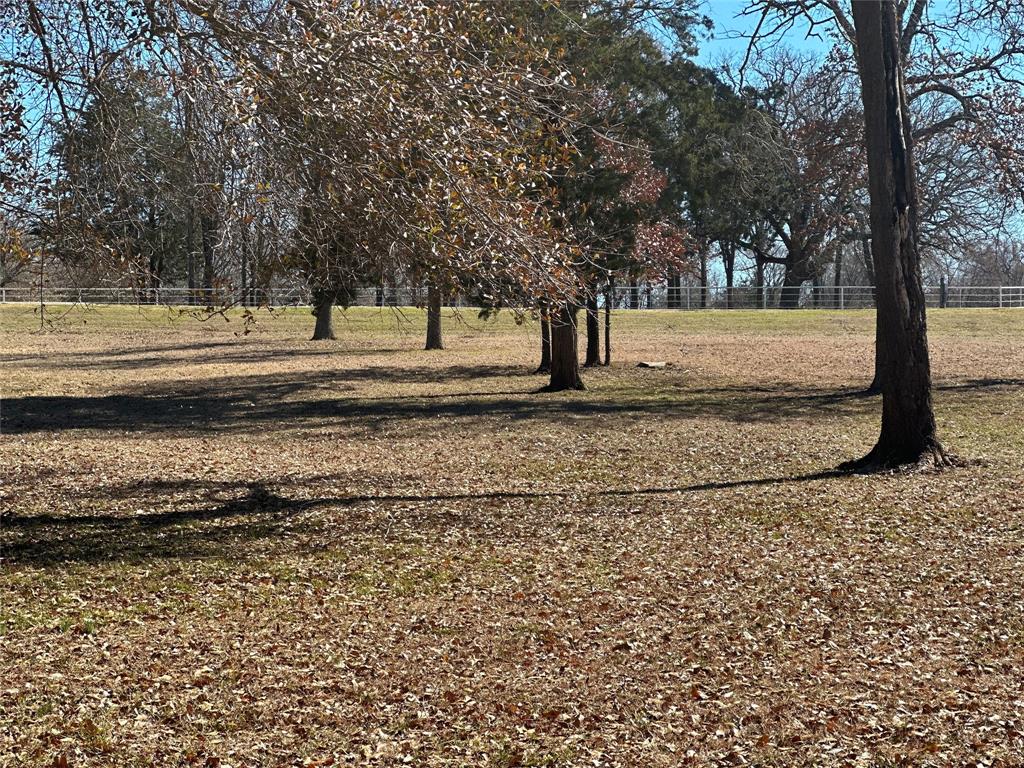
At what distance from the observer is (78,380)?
22188 millimetres

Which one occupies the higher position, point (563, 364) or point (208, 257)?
point (208, 257)

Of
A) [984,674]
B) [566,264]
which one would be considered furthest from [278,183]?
[984,674]

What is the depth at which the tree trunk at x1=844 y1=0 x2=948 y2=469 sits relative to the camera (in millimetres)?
10727

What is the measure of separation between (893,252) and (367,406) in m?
9.39

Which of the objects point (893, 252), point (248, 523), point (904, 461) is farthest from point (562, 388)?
point (248, 523)

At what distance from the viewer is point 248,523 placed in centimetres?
918

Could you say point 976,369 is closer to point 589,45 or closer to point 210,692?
point 589,45

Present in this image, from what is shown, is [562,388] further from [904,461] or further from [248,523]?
[248,523]

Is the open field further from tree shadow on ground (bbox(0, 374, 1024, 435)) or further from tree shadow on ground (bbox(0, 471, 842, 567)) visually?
tree shadow on ground (bbox(0, 374, 1024, 435))

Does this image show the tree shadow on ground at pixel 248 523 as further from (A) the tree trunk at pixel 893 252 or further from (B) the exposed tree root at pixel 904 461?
(A) the tree trunk at pixel 893 252

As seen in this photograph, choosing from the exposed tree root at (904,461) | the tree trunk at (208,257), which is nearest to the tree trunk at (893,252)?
the exposed tree root at (904,461)

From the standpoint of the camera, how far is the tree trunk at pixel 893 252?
1073cm

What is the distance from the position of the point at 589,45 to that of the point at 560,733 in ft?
42.9

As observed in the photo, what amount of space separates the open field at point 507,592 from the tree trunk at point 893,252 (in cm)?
55
